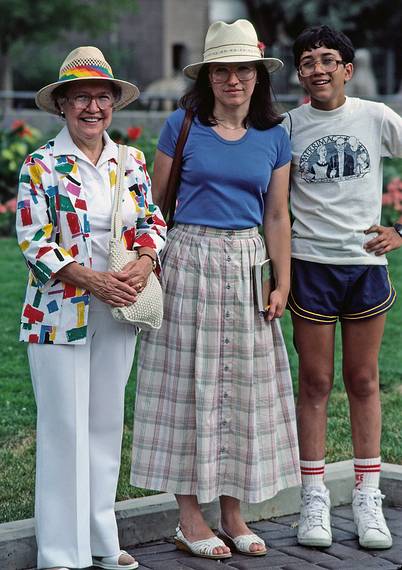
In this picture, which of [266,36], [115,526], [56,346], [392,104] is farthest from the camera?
[266,36]

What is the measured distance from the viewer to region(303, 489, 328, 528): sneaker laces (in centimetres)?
514

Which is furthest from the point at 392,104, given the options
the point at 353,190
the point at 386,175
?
the point at 353,190

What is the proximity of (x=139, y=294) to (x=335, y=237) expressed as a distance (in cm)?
96

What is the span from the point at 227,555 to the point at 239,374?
0.77 meters


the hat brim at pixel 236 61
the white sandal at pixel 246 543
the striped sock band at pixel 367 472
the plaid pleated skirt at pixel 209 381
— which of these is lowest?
the white sandal at pixel 246 543

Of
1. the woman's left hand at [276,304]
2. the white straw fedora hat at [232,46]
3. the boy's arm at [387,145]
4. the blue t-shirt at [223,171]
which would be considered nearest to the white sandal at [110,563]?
the woman's left hand at [276,304]

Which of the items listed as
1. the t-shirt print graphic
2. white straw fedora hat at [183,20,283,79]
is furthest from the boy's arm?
white straw fedora hat at [183,20,283,79]

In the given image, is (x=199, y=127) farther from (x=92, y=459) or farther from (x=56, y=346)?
(x=92, y=459)

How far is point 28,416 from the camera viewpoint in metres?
6.71

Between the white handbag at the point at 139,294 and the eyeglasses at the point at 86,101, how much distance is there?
0.21 metres

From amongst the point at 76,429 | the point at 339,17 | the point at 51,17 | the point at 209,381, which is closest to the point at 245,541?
the point at 209,381

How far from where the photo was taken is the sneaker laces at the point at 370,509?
5141 millimetres

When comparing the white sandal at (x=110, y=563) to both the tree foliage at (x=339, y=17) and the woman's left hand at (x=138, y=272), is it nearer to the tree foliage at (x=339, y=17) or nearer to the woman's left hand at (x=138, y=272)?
the woman's left hand at (x=138, y=272)

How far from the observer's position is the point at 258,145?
15.9 feet
